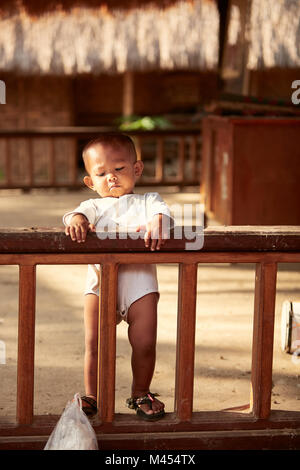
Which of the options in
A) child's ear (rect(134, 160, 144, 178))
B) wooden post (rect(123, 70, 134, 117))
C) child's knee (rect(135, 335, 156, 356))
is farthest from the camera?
wooden post (rect(123, 70, 134, 117))

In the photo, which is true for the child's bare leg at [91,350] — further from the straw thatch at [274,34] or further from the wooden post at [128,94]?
the wooden post at [128,94]

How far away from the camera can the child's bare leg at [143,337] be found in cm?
276

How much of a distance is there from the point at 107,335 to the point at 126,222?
50 centimetres

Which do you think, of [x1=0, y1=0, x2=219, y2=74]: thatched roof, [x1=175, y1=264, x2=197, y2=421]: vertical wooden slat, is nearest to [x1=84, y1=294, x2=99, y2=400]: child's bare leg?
[x1=175, y1=264, x2=197, y2=421]: vertical wooden slat

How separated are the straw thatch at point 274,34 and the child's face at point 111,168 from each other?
5790mm

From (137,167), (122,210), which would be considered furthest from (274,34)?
(122,210)

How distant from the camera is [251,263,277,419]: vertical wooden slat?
255cm

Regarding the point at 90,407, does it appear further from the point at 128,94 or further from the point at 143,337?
the point at 128,94

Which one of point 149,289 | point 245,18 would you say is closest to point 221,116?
point 245,18

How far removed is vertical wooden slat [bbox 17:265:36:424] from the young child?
9.8 inches

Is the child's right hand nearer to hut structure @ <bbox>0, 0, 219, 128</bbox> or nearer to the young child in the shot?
the young child

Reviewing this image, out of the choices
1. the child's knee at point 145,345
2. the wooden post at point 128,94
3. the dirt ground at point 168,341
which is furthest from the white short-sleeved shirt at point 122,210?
the wooden post at point 128,94

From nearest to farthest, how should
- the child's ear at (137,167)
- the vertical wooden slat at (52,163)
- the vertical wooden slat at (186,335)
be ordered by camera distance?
Answer: the vertical wooden slat at (186,335) → the child's ear at (137,167) → the vertical wooden slat at (52,163)

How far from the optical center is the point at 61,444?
2393 mm
